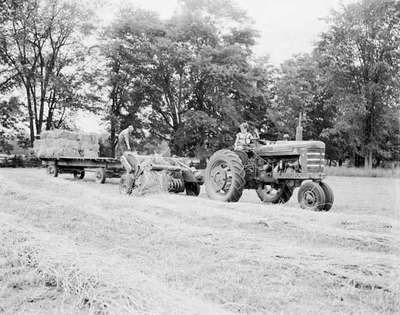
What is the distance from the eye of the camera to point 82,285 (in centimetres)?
305

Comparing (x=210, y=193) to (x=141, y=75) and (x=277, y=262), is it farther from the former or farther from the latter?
(x=141, y=75)

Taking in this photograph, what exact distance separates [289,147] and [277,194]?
3.42 feet

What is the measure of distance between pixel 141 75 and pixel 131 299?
25.9 meters

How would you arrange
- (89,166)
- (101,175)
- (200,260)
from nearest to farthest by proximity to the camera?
(200,260) → (101,175) → (89,166)

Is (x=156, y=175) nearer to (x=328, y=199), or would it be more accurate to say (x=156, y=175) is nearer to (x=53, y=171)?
(x=328, y=199)

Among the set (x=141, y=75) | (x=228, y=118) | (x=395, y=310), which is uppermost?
(x=141, y=75)

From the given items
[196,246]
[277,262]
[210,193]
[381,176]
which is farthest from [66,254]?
[381,176]

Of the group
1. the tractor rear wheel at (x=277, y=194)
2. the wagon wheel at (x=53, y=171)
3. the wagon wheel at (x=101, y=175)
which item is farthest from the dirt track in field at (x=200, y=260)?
the wagon wheel at (x=53, y=171)

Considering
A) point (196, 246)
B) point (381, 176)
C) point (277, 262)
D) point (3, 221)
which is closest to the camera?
point (277, 262)

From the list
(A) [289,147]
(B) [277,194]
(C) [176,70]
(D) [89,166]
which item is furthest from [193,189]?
(C) [176,70]

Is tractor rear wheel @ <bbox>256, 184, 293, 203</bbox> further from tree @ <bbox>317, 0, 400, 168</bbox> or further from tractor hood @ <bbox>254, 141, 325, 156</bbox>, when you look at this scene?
tree @ <bbox>317, 0, 400, 168</bbox>

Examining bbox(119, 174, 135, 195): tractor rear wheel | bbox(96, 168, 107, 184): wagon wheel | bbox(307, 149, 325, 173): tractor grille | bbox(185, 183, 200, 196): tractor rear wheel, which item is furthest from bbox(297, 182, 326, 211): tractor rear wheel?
bbox(96, 168, 107, 184): wagon wheel

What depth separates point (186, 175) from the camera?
407 inches

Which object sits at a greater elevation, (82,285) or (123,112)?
(123,112)
